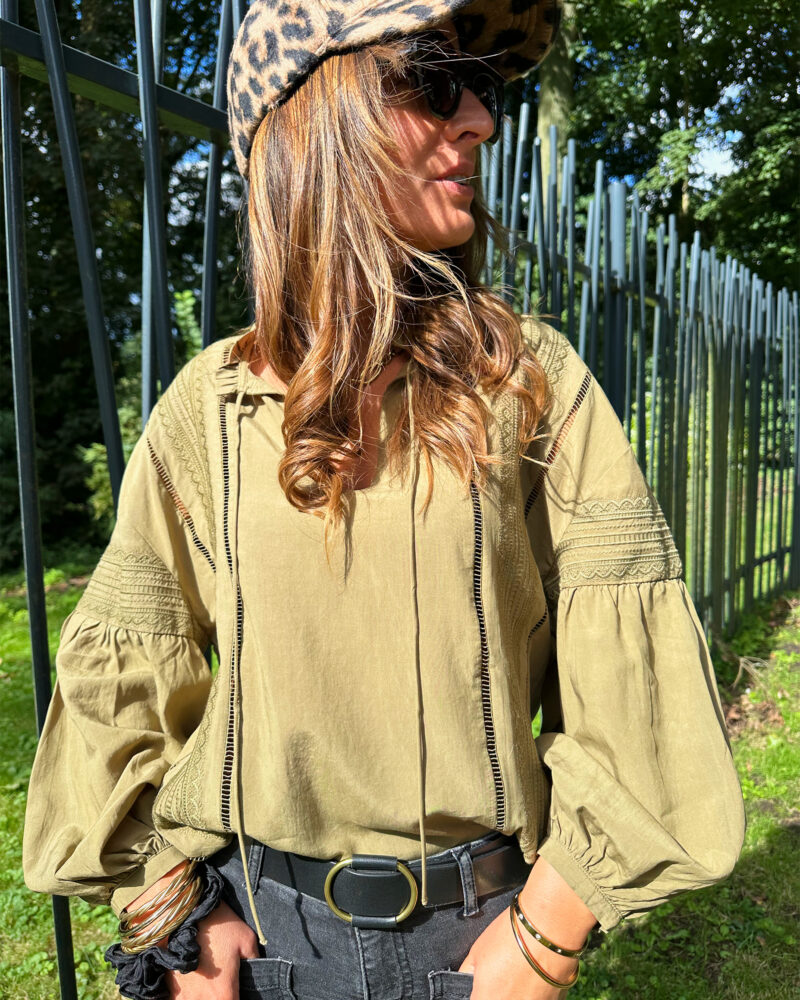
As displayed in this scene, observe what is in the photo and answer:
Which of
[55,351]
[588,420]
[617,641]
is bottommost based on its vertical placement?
[617,641]

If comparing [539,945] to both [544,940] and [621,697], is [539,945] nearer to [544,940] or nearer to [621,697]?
[544,940]

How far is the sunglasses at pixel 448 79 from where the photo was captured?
1094 millimetres

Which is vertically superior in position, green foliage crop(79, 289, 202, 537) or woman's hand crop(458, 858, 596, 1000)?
green foliage crop(79, 289, 202, 537)

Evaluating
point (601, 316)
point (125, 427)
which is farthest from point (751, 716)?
point (125, 427)

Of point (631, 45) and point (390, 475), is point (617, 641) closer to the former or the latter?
point (390, 475)

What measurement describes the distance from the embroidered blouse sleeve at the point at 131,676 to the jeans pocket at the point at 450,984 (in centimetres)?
40

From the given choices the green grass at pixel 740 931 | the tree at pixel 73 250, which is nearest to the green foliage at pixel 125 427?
the tree at pixel 73 250

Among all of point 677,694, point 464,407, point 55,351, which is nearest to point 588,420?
point 464,407

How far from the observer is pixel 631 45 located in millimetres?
14891

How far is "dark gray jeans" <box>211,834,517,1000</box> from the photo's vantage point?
3.64 ft

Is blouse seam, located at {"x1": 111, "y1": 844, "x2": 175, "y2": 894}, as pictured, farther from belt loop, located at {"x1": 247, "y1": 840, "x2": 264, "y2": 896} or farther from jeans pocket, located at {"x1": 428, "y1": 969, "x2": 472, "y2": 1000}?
jeans pocket, located at {"x1": 428, "y1": 969, "x2": 472, "y2": 1000}

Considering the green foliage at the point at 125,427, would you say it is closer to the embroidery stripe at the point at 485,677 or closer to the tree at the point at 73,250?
the tree at the point at 73,250

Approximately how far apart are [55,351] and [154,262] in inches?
339

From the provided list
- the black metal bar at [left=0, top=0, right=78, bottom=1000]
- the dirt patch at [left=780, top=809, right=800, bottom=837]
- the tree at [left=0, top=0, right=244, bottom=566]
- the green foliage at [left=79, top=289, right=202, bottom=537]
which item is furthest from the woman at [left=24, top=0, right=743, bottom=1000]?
the tree at [left=0, top=0, right=244, bottom=566]
